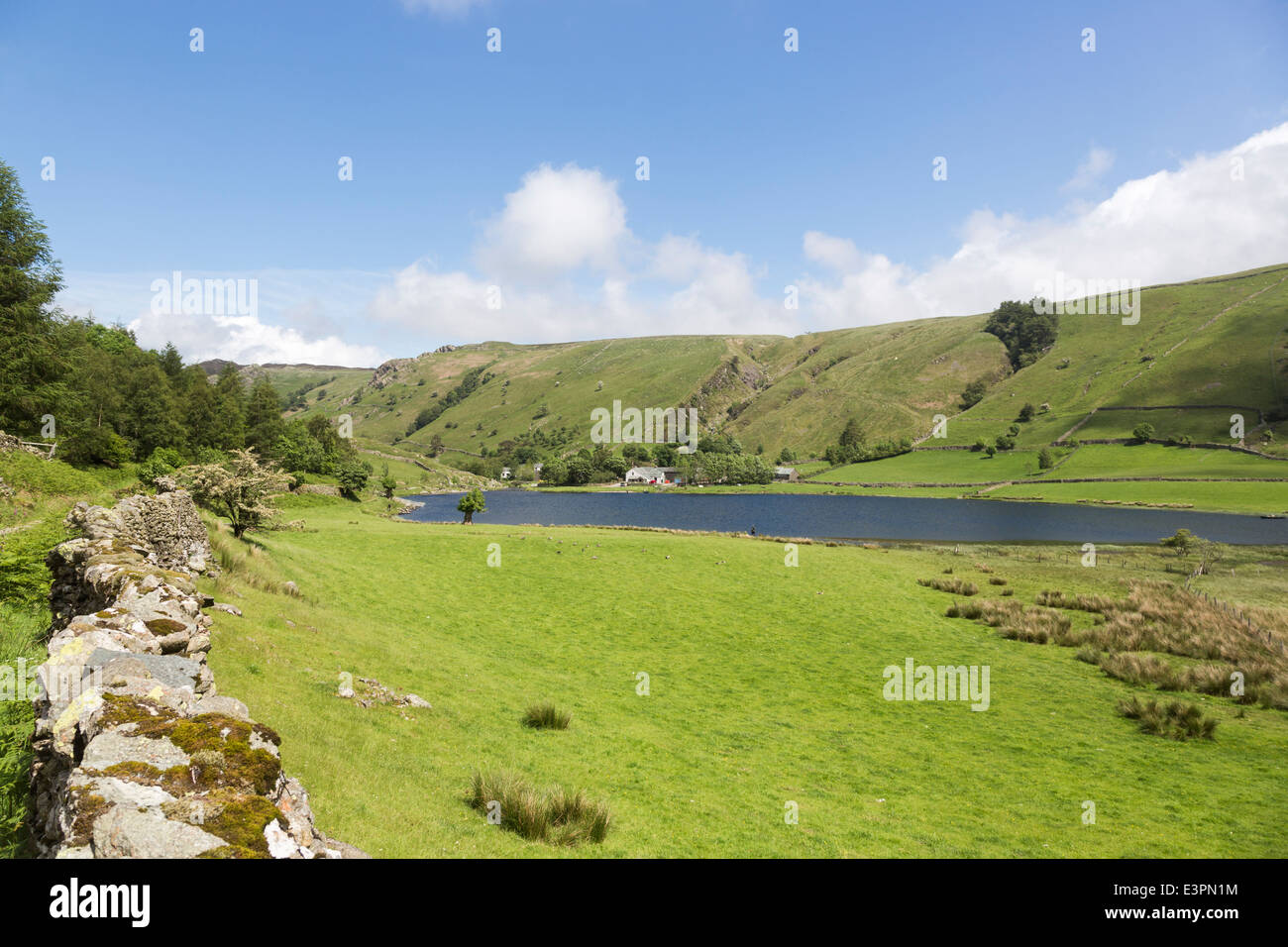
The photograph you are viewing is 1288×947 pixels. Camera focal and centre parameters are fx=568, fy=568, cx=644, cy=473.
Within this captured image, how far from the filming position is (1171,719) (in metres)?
19.2

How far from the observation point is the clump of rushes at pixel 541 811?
30.5 ft

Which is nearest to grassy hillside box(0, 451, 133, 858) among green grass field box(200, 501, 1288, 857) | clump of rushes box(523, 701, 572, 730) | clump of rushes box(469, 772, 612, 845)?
green grass field box(200, 501, 1288, 857)

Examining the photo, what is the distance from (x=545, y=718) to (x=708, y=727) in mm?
5376

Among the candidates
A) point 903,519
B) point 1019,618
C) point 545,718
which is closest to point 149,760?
Answer: point 545,718

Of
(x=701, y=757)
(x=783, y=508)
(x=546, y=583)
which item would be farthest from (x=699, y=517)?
(x=701, y=757)

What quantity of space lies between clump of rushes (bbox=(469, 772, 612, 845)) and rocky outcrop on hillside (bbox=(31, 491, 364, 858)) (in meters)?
3.34

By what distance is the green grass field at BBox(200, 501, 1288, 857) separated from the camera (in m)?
11.1

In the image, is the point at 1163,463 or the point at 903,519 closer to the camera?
the point at 903,519

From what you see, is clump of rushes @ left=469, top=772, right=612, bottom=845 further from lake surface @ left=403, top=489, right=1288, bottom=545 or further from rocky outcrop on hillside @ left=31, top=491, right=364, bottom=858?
lake surface @ left=403, top=489, right=1288, bottom=545

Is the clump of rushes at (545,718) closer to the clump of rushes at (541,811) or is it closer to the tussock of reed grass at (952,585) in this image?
the clump of rushes at (541,811)

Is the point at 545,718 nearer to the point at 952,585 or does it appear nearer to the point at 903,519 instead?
the point at 952,585
